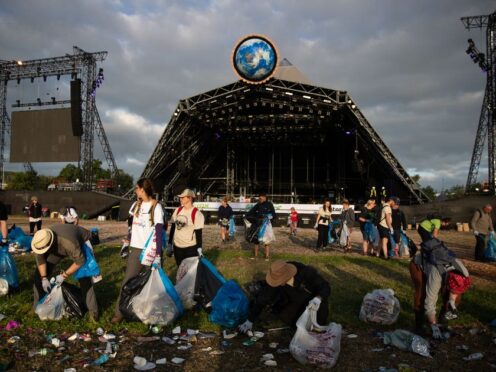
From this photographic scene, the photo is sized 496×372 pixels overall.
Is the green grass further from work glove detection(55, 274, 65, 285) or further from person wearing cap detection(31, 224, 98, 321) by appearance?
work glove detection(55, 274, 65, 285)

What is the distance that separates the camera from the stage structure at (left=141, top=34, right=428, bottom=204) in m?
21.3

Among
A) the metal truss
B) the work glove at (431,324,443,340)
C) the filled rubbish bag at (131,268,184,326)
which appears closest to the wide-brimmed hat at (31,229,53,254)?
the filled rubbish bag at (131,268,184,326)

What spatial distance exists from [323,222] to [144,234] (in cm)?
712

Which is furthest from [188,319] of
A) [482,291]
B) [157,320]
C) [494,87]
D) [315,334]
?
[494,87]

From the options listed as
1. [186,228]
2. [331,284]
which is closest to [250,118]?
[331,284]

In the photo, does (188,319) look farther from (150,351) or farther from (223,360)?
(223,360)

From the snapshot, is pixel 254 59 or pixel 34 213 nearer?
pixel 34 213

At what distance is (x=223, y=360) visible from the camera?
3.42 m

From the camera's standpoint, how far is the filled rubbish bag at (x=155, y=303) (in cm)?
416

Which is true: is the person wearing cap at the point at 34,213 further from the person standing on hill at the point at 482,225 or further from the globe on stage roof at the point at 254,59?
the person standing on hill at the point at 482,225

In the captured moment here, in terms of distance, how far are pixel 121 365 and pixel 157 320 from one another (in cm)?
86

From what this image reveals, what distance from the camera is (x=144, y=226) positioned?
449cm

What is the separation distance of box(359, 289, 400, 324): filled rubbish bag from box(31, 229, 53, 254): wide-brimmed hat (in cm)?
371

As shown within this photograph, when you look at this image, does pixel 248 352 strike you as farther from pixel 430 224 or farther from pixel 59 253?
pixel 430 224
